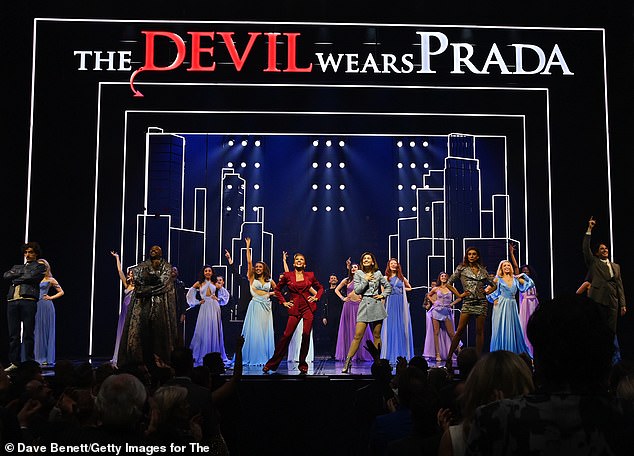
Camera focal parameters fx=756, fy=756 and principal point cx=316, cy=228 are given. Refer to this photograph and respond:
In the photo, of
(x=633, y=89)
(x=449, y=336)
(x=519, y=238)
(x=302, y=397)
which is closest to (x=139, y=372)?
(x=302, y=397)

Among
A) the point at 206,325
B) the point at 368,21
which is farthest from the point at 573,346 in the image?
the point at 368,21

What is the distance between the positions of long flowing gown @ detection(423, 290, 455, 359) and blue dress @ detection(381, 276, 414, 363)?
28.7 inches

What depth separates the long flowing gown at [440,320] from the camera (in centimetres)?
1257

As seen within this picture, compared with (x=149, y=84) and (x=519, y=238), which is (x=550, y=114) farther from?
(x=149, y=84)

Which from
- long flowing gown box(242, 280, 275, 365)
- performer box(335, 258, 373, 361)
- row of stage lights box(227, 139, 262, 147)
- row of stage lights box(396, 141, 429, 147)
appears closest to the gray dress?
long flowing gown box(242, 280, 275, 365)

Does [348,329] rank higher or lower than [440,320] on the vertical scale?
lower

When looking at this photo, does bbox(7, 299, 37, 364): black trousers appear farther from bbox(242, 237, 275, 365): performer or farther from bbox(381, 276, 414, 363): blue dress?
bbox(381, 276, 414, 363): blue dress

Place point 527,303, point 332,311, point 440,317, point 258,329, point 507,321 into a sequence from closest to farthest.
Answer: point 507,321, point 258,329, point 527,303, point 440,317, point 332,311

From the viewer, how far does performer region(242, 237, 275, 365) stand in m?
11.6

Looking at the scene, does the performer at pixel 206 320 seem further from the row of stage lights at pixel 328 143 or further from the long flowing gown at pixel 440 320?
the row of stage lights at pixel 328 143

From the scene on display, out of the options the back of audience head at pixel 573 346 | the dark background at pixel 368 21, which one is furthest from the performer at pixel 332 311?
the back of audience head at pixel 573 346

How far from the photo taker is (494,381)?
2.40 meters

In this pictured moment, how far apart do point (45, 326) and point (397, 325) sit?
17.8ft

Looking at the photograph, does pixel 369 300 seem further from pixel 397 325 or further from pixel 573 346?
pixel 573 346
